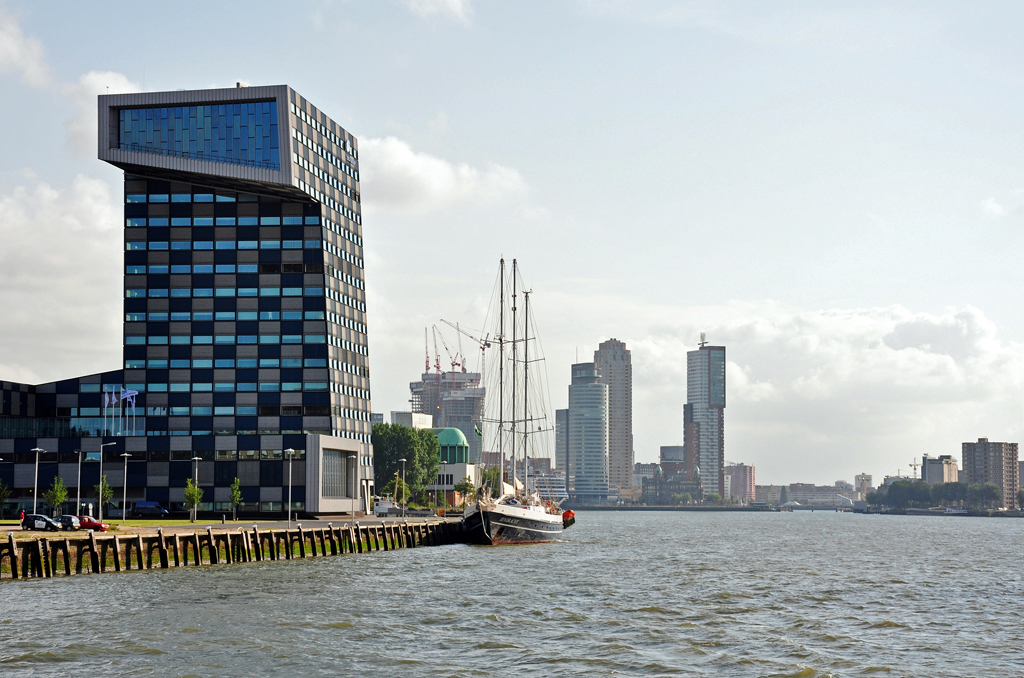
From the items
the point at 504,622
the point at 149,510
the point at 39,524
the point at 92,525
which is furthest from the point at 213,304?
the point at 504,622

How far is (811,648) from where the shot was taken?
53062 millimetres

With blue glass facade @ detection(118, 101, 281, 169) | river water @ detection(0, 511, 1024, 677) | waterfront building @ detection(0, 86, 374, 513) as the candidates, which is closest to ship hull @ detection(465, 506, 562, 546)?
river water @ detection(0, 511, 1024, 677)

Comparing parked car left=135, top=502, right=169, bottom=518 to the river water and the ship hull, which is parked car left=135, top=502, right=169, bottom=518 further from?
the river water

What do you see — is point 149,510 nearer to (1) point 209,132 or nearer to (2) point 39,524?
(1) point 209,132

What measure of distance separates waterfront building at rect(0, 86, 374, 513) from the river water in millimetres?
88429

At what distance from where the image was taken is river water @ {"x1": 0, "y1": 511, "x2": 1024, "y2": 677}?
4756 centimetres

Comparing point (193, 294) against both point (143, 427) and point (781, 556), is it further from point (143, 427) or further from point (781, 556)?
point (781, 556)

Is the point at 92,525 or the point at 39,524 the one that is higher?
the point at 39,524

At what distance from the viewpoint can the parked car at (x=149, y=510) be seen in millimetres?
173250

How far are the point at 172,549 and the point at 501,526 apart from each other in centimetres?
4977

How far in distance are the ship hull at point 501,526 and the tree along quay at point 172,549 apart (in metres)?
13.0

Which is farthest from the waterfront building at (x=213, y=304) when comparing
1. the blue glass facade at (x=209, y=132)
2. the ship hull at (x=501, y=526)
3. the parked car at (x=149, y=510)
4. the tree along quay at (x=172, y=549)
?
the tree along quay at (x=172, y=549)

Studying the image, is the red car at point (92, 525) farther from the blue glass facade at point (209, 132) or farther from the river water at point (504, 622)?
the blue glass facade at point (209, 132)

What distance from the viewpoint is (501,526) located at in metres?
129
